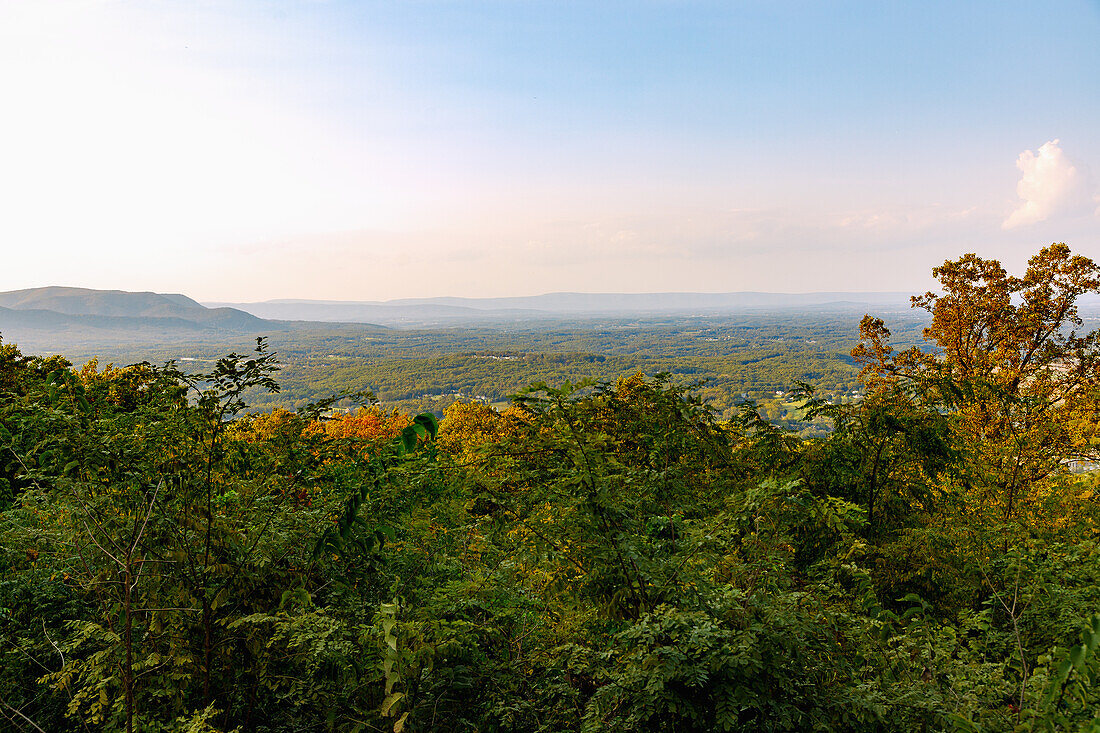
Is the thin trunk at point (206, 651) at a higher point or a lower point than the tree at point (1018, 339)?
lower

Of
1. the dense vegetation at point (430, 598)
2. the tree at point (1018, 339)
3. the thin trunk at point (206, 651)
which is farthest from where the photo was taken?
the tree at point (1018, 339)

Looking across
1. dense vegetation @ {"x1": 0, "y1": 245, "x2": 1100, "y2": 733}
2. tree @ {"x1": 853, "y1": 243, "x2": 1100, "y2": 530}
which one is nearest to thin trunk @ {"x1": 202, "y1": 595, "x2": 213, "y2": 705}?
dense vegetation @ {"x1": 0, "y1": 245, "x2": 1100, "y2": 733}

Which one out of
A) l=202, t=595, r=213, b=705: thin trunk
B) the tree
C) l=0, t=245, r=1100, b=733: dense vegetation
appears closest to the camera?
l=0, t=245, r=1100, b=733: dense vegetation

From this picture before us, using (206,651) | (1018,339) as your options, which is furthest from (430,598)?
(1018,339)

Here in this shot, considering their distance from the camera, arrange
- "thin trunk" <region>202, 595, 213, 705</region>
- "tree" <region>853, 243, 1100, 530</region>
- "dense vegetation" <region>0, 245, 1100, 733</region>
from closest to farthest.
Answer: "dense vegetation" <region>0, 245, 1100, 733</region> → "thin trunk" <region>202, 595, 213, 705</region> → "tree" <region>853, 243, 1100, 530</region>

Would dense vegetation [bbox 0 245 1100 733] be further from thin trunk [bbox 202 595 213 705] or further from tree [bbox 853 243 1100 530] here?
tree [bbox 853 243 1100 530]

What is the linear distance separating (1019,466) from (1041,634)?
6352 mm

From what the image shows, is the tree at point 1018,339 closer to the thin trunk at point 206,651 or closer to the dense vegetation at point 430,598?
the dense vegetation at point 430,598

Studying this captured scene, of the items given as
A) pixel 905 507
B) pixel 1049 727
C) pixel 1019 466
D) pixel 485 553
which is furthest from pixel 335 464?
pixel 1019 466

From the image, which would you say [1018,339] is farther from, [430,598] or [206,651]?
[206,651]

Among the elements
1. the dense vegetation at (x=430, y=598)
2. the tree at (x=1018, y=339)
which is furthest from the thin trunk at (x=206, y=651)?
the tree at (x=1018, y=339)

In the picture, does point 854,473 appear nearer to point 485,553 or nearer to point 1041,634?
point 1041,634

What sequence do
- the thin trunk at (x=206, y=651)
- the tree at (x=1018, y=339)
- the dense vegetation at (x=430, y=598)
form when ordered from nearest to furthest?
the dense vegetation at (x=430, y=598)
the thin trunk at (x=206, y=651)
the tree at (x=1018, y=339)

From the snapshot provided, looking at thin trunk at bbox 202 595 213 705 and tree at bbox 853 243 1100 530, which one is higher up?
tree at bbox 853 243 1100 530
